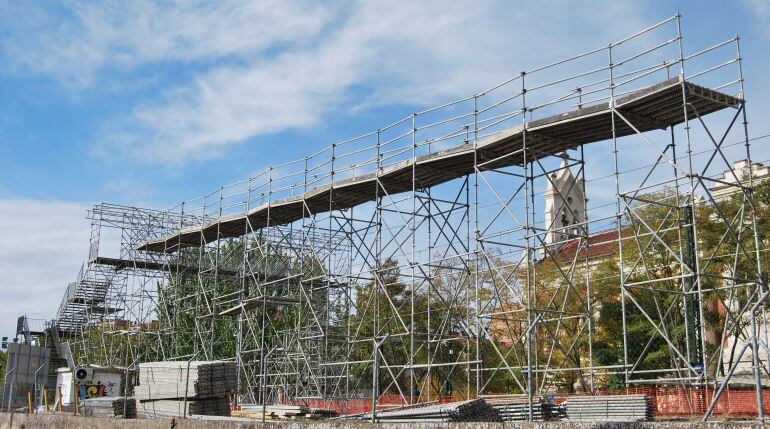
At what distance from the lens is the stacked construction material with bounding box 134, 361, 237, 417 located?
2114cm

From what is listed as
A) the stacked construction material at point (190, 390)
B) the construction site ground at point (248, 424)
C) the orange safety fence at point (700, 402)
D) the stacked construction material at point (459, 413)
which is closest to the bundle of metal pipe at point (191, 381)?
the stacked construction material at point (190, 390)

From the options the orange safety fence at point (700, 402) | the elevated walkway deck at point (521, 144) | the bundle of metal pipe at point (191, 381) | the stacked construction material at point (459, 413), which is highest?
the elevated walkway deck at point (521, 144)

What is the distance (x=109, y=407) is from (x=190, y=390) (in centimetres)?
221

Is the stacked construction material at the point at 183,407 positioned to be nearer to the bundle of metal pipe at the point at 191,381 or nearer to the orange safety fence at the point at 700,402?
the bundle of metal pipe at the point at 191,381

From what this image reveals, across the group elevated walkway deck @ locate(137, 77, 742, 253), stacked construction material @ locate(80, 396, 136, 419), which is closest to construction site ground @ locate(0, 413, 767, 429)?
stacked construction material @ locate(80, 396, 136, 419)

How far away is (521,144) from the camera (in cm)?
2333

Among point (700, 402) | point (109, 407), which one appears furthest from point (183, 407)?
point (700, 402)

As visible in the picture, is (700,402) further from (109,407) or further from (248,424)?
(109,407)

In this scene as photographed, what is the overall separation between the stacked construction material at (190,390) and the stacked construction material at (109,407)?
568 millimetres

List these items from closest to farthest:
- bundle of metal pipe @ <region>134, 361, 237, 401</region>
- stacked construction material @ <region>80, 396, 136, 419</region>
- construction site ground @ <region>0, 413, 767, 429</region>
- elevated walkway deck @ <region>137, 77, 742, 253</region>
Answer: construction site ground @ <region>0, 413, 767, 429</region> < elevated walkway deck @ <region>137, 77, 742, 253</region> < bundle of metal pipe @ <region>134, 361, 237, 401</region> < stacked construction material @ <region>80, 396, 136, 419</region>

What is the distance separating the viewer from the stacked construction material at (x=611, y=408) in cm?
1603

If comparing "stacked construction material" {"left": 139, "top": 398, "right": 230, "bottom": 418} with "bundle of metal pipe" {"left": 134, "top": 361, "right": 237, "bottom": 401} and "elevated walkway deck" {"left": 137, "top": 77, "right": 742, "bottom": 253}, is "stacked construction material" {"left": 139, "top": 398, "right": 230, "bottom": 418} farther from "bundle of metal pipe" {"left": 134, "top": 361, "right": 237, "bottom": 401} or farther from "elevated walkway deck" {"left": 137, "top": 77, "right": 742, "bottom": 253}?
"elevated walkway deck" {"left": 137, "top": 77, "right": 742, "bottom": 253}

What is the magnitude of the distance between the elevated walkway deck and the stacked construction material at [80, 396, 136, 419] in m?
10.00

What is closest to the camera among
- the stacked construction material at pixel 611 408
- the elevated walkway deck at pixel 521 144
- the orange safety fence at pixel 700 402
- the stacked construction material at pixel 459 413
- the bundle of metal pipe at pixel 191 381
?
the stacked construction material at pixel 459 413
